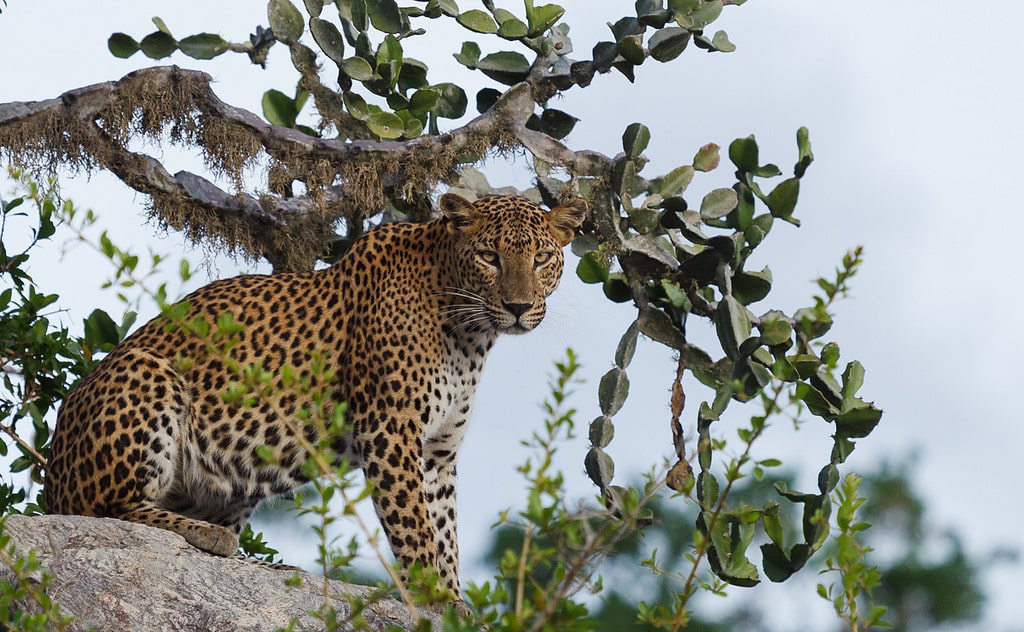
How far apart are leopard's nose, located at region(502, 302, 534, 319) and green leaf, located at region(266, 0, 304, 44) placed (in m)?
2.62

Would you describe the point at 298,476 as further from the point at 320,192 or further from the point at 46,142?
the point at 46,142

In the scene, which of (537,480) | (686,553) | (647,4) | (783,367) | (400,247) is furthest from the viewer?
(647,4)

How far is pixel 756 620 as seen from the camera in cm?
2753

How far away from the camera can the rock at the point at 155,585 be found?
243 inches

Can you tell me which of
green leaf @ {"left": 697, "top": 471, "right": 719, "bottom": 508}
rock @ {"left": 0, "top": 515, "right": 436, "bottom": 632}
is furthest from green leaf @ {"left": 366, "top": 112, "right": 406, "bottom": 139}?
rock @ {"left": 0, "top": 515, "right": 436, "bottom": 632}

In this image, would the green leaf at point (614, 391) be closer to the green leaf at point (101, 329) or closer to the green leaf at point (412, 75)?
the green leaf at point (412, 75)

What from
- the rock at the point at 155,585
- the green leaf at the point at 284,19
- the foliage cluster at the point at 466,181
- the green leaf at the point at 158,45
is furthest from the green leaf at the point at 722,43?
the rock at the point at 155,585

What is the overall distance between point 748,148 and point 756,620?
20.9 meters

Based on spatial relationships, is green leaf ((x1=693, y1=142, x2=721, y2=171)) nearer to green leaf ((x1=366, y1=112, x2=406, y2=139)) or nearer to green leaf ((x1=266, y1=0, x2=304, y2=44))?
green leaf ((x1=366, y1=112, x2=406, y2=139))

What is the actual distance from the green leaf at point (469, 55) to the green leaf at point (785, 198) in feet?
6.78

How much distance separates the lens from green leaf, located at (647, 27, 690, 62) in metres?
8.52

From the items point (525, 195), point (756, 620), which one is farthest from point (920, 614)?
point (525, 195)

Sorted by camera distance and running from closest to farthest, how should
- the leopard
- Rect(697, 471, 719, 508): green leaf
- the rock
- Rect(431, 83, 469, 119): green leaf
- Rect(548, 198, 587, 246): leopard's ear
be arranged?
the rock
the leopard
Rect(697, 471, 719, 508): green leaf
Rect(548, 198, 587, 246): leopard's ear
Rect(431, 83, 469, 119): green leaf

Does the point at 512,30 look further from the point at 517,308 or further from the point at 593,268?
the point at 517,308
